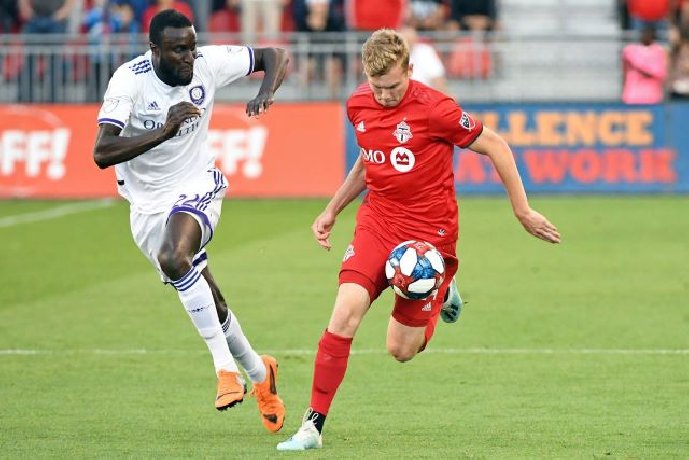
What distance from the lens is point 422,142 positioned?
7.76m

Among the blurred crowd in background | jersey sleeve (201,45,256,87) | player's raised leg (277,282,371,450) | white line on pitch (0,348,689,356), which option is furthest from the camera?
the blurred crowd in background

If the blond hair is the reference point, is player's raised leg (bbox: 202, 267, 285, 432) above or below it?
below

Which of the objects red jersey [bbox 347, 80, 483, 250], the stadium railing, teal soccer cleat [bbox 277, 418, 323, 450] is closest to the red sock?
teal soccer cleat [bbox 277, 418, 323, 450]

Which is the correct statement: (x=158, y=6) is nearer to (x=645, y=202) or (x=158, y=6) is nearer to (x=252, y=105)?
(x=645, y=202)

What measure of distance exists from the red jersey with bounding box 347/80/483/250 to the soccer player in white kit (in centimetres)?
70

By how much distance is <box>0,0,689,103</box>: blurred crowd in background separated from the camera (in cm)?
2208

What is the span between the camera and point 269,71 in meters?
8.73

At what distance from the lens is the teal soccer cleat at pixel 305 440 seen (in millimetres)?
7340

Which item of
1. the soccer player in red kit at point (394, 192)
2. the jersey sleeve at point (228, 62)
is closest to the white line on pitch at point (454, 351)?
the soccer player in red kit at point (394, 192)

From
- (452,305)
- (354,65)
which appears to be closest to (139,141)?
(452,305)

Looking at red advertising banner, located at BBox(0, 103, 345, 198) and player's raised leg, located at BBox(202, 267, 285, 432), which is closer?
player's raised leg, located at BBox(202, 267, 285, 432)

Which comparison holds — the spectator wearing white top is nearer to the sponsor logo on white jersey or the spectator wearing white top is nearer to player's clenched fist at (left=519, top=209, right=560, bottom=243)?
the sponsor logo on white jersey

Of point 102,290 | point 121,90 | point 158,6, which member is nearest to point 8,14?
point 158,6

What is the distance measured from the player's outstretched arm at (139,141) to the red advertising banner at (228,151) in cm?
1379
